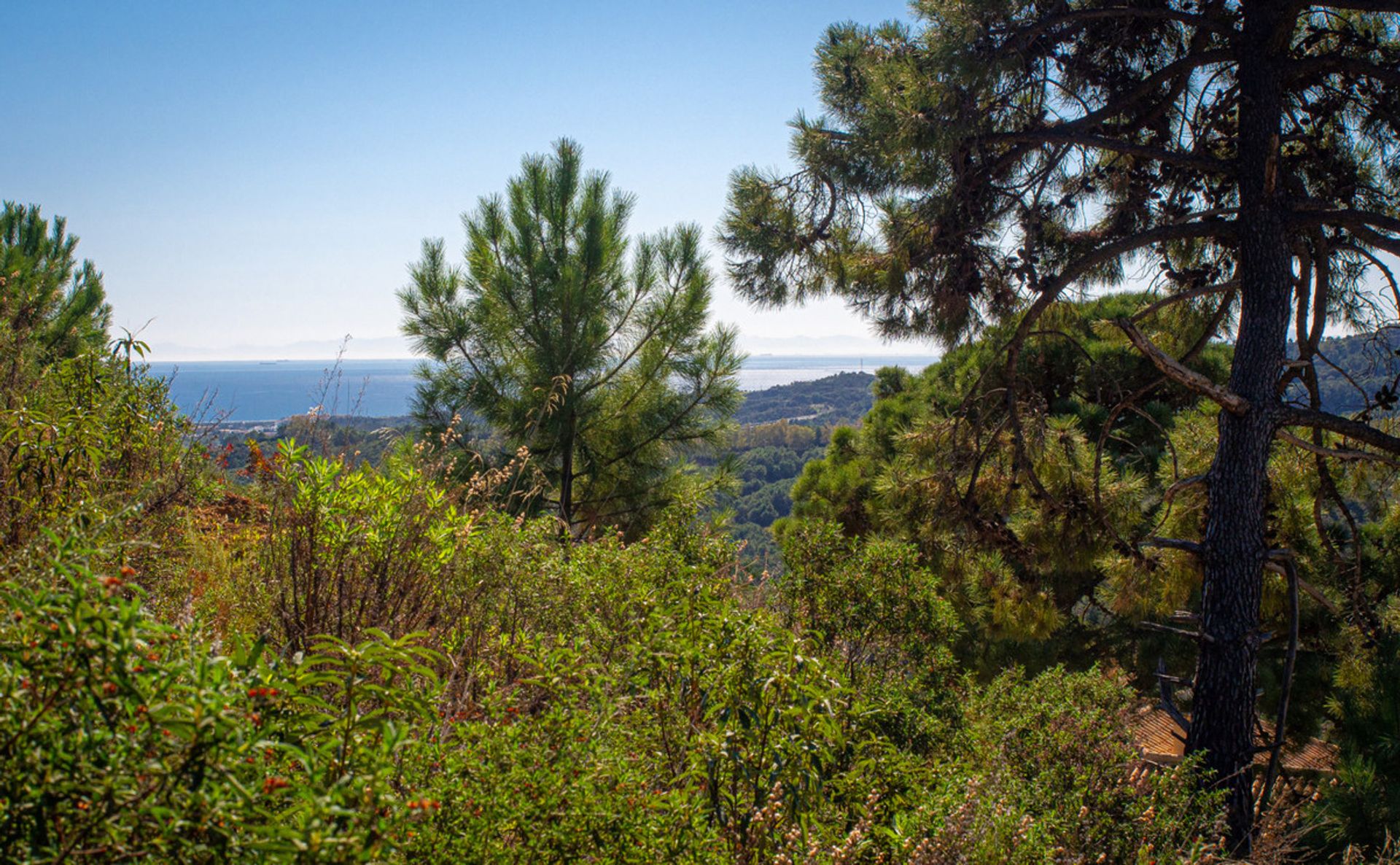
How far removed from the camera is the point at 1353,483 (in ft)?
15.6

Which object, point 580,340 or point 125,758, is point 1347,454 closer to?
point 125,758

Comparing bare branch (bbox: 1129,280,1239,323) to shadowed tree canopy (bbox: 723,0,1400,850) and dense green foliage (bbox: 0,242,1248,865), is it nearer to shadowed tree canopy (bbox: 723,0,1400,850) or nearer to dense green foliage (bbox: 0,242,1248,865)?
shadowed tree canopy (bbox: 723,0,1400,850)

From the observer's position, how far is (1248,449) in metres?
3.69

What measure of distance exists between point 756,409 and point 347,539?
39.1 m

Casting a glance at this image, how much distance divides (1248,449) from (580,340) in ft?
20.2

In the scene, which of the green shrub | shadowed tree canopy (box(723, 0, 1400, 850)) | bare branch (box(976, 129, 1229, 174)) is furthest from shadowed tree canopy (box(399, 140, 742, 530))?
the green shrub

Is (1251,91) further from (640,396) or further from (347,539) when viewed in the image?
(640,396)

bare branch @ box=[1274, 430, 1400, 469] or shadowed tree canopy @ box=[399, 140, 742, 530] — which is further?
shadowed tree canopy @ box=[399, 140, 742, 530]

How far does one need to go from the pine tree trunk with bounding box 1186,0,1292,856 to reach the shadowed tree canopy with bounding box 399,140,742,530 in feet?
18.1

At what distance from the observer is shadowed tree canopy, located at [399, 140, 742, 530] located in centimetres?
832

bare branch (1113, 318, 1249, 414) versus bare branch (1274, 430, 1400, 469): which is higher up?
Result: bare branch (1113, 318, 1249, 414)

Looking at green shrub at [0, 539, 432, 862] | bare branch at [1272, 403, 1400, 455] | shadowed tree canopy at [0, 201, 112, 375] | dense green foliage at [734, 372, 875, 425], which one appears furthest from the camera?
dense green foliage at [734, 372, 875, 425]

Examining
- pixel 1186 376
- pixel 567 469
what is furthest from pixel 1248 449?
pixel 567 469

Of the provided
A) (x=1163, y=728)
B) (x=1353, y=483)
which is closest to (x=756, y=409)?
(x=1163, y=728)
